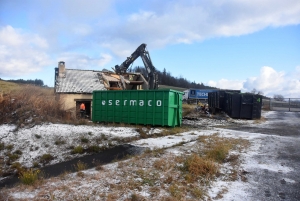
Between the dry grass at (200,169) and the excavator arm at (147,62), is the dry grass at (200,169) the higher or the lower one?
the lower one

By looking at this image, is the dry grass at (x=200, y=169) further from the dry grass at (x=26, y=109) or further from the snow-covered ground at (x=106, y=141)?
the dry grass at (x=26, y=109)

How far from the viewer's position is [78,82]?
74.0 ft

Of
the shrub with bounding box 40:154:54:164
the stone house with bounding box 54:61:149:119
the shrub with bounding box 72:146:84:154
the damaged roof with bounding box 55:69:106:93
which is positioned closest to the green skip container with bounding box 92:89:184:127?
the stone house with bounding box 54:61:149:119

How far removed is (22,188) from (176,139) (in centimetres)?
707

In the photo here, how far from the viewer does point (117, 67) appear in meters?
23.7

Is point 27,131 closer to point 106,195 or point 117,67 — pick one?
point 106,195

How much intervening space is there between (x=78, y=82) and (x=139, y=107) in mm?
10467

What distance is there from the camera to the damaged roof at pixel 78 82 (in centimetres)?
2095

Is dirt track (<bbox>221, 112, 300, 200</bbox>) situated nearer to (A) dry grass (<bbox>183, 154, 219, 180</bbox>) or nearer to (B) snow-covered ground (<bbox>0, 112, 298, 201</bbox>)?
(B) snow-covered ground (<bbox>0, 112, 298, 201</bbox>)

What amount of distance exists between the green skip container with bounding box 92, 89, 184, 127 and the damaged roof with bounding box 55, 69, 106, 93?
234 inches

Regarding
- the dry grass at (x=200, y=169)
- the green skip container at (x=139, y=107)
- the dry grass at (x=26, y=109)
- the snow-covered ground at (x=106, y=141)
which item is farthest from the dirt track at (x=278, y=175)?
the dry grass at (x=26, y=109)

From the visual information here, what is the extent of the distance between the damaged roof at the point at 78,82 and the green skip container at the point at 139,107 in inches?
234

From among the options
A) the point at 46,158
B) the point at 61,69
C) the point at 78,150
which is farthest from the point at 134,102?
the point at 61,69

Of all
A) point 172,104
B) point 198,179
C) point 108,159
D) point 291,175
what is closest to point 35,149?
point 108,159
